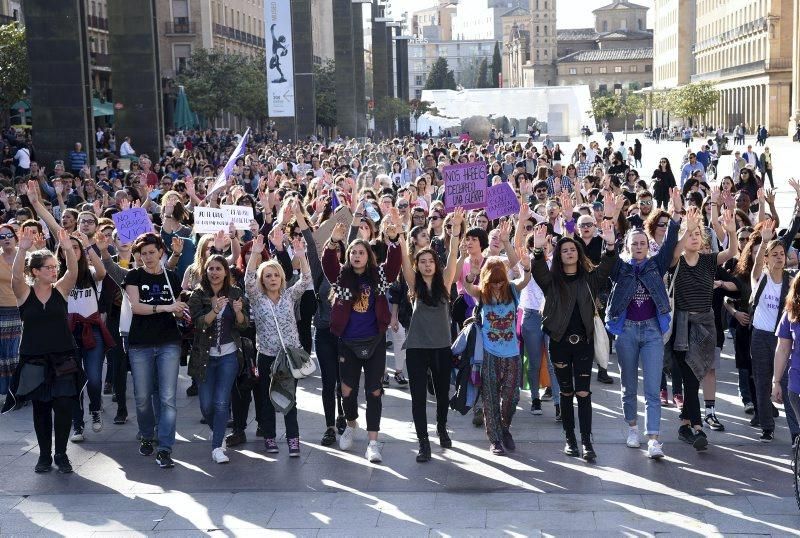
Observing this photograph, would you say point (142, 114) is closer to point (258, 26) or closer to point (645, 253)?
point (645, 253)

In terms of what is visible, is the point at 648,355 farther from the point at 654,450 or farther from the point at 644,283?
the point at 654,450

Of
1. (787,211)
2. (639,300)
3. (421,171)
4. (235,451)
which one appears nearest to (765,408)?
(639,300)

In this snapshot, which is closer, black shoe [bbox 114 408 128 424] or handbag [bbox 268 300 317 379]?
handbag [bbox 268 300 317 379]

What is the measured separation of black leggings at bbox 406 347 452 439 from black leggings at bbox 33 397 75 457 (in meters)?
2.48

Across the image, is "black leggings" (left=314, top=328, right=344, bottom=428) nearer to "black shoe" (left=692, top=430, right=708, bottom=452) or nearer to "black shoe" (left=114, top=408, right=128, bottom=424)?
"black shoe" (left=114, top=408, right=128, bottom=424)

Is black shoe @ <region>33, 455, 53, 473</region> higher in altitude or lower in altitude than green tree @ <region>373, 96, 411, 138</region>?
lower

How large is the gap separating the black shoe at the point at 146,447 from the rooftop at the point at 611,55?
181090 millimetres

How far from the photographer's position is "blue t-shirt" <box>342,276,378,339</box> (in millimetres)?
9141

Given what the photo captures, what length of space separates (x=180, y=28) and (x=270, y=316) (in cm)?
7115

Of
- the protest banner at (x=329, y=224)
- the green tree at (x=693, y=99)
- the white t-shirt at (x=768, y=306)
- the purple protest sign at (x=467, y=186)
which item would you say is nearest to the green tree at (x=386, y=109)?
the green tree at (x=693, y=99)

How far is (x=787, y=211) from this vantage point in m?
28.3

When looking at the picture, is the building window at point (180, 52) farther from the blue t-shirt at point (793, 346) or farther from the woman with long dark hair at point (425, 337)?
the blue t-shirt at point (793, 346)

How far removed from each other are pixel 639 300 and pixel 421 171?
15.8 meters

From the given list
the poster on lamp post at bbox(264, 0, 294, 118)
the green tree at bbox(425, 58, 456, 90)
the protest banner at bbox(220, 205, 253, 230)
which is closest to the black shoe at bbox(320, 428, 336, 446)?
the protest banner at bbox(220, 205, 253, 230)
